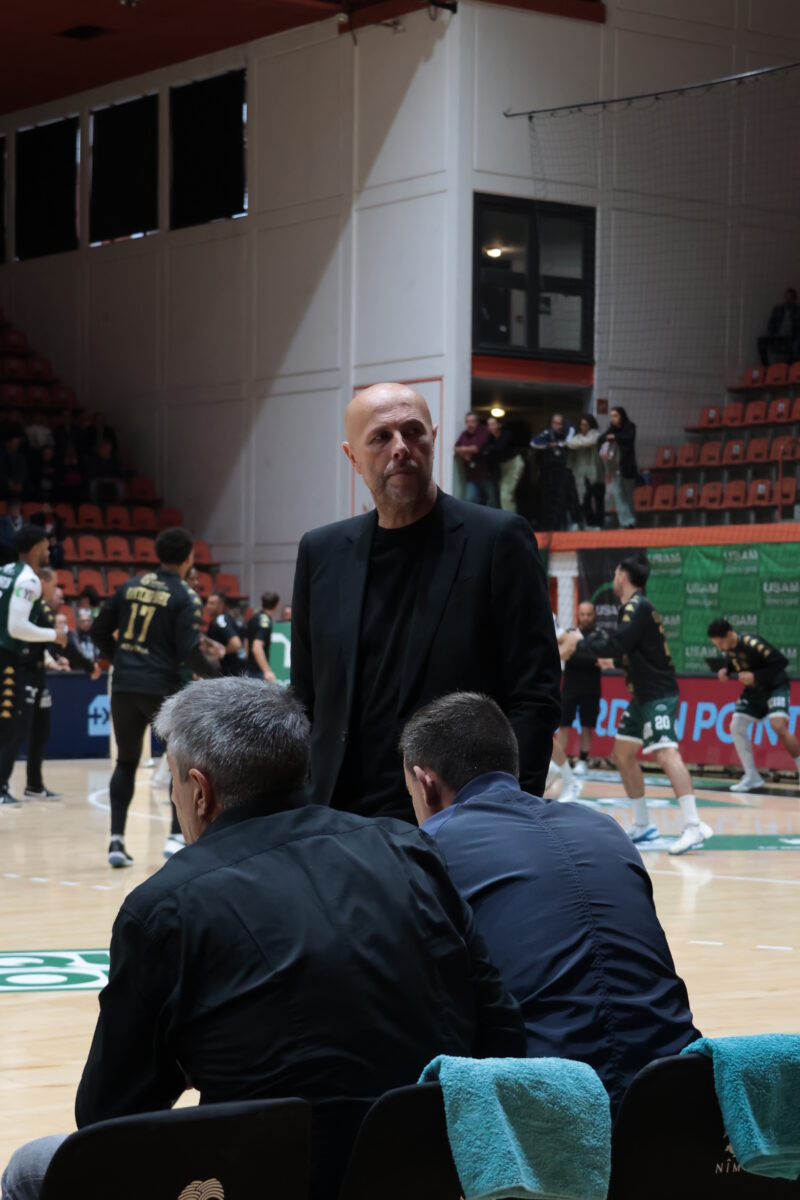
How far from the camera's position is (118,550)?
2462 centimetres

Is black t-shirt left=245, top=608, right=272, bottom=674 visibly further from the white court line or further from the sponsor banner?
the white court line

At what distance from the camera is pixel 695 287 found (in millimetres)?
24188

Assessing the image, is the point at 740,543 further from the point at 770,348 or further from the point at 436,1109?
the point at 436,1109

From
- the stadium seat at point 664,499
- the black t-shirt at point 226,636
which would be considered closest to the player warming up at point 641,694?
the black t-shirt at point 226,636

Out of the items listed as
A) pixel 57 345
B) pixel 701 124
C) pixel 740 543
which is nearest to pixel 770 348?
pixel 701 124

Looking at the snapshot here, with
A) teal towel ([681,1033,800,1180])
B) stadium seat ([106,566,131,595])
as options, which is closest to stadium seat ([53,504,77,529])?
stadium seat ([106,566,131,595])

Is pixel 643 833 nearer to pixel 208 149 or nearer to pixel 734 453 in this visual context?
pixel 734 453

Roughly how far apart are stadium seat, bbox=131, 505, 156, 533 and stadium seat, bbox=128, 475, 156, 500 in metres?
0.51

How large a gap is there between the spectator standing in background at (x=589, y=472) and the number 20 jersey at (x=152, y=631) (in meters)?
11.8

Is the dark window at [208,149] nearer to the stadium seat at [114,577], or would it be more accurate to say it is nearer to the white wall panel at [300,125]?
the white wall panel at [300,125]

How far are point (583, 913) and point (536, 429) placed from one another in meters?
22.2

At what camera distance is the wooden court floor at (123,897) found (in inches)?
232

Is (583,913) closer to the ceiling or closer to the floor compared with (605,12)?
closer to the floor

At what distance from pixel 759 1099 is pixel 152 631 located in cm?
829
